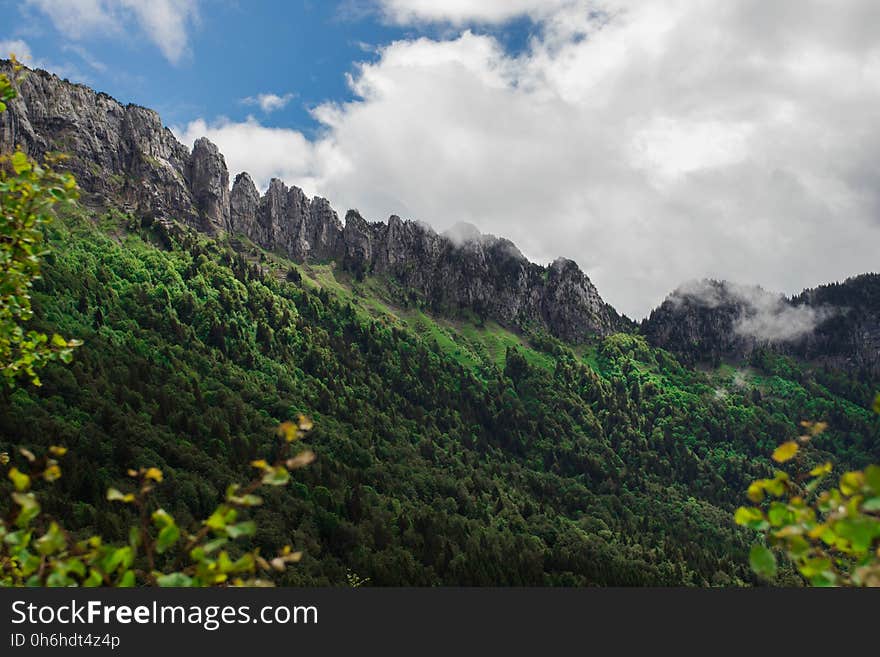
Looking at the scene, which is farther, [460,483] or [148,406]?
[460,483]

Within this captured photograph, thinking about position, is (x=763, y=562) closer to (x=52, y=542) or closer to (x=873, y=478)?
(x=873, y=478)

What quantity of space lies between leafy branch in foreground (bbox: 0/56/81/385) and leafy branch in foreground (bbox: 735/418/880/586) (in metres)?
8.79

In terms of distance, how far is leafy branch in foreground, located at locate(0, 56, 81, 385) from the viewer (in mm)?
7906

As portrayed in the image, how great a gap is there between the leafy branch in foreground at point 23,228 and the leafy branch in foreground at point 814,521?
28.8 ft

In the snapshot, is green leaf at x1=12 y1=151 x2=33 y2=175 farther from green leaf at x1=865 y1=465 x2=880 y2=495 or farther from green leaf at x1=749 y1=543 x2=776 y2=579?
green leaf at x1=865 y1=465 x2=880 y2=495

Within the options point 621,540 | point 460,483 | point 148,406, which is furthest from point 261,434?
point 621,540

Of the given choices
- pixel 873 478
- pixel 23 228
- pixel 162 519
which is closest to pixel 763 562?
pixel 873 478

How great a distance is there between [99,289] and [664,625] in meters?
215

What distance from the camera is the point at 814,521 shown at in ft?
15.9

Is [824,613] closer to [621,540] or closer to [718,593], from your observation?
[718,593]

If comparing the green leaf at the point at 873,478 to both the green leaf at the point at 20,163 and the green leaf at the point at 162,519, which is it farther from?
the green leaf at the point at 20,163

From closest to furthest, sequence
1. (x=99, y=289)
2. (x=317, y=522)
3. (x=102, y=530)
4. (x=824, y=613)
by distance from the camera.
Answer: (x=824, y=613), (x=102, y=530), (x=317, y=522), (x=99, y=289)

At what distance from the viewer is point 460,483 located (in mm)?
187750

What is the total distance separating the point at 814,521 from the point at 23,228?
1055 cm
